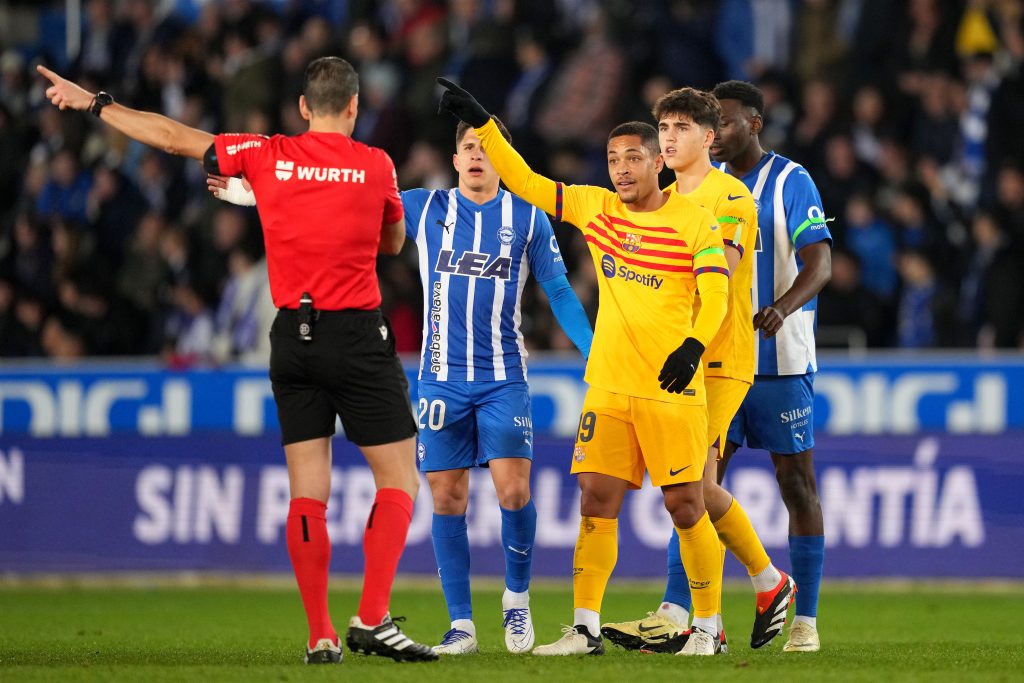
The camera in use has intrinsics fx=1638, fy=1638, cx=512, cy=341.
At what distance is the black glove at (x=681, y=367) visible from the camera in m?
6.71

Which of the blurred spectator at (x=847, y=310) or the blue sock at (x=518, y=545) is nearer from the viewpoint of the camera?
→ the blue sock at (x=518, y=545)

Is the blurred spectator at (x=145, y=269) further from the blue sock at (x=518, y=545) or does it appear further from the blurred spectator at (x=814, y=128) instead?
the blue sock at (x=518, y=545)

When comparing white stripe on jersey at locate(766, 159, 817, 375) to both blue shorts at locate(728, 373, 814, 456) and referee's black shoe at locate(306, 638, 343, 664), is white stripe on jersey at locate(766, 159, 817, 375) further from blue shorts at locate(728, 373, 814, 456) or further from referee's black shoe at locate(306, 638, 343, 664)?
referee's black shoe at locate(306, 638, 343, 664)

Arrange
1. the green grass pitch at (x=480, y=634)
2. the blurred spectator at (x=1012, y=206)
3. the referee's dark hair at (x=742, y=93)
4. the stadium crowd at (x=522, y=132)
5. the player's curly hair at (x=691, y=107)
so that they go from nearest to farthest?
the green grass pitch at (x=480, y=634) → the player's curly hair at (x=691, y=107) → the referee's dark hair at (x=742, y=93) → the blurred spectator at (x=1012, y=206) → the stadium crowd at (x=522, y=132)

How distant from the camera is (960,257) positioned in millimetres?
13570

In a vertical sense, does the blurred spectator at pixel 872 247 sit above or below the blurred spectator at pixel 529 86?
below

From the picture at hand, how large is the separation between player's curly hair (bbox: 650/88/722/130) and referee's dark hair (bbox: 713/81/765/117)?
0.65 metres

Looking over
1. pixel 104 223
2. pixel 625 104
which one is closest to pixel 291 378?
pixel 625 104

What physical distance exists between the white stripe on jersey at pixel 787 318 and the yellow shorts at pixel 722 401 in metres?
0.53

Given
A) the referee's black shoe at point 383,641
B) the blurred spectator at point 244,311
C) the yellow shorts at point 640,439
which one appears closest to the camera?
the referee's black shoe at point 383,641

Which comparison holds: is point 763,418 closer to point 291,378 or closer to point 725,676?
point 725,676

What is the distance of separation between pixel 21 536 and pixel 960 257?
7878mm

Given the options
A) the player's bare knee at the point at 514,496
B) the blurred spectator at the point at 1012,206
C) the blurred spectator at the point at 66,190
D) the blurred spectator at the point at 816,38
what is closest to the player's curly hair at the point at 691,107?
the player's bare knee at the point at 514,496

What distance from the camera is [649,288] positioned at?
7156mm
